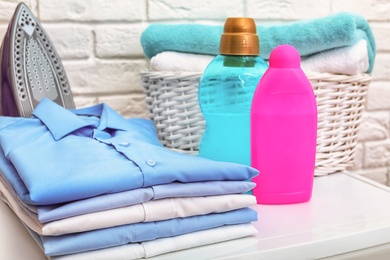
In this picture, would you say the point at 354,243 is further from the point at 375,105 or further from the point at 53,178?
the point at 375,105

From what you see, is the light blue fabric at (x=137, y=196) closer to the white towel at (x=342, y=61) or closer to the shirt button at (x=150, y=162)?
the shirt button at (x=150, y=162)

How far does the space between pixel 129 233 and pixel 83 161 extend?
10 cm

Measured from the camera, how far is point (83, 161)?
0.55m

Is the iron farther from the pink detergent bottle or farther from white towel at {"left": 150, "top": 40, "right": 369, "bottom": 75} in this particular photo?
the pink detergent bottle

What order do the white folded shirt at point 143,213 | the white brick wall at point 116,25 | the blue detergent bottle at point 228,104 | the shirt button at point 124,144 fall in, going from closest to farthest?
the white folded shirt at point 143,213, the shirt button at point 124,144, the blue detergent bottle at point 228,104, the white brick wall at point 116,25

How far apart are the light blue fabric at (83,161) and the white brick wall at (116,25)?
0.24 m

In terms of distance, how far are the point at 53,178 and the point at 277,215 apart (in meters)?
0.29

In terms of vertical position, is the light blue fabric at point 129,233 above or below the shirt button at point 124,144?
below

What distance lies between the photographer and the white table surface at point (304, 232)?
1.78ft

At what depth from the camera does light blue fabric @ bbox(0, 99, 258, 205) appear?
50cm

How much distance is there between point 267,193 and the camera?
0.69 meters

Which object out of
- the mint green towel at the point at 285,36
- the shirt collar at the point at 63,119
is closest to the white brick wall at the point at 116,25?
the mint green towel at the point at 285,36

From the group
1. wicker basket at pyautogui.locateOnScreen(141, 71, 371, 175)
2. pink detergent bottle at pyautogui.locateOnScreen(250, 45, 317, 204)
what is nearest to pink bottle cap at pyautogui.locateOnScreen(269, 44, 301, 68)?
pink detergent bottle at pyautogui.locateOnScreen(250, 45, 317, 204)

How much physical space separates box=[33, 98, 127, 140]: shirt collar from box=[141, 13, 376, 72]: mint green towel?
0.17 meters
